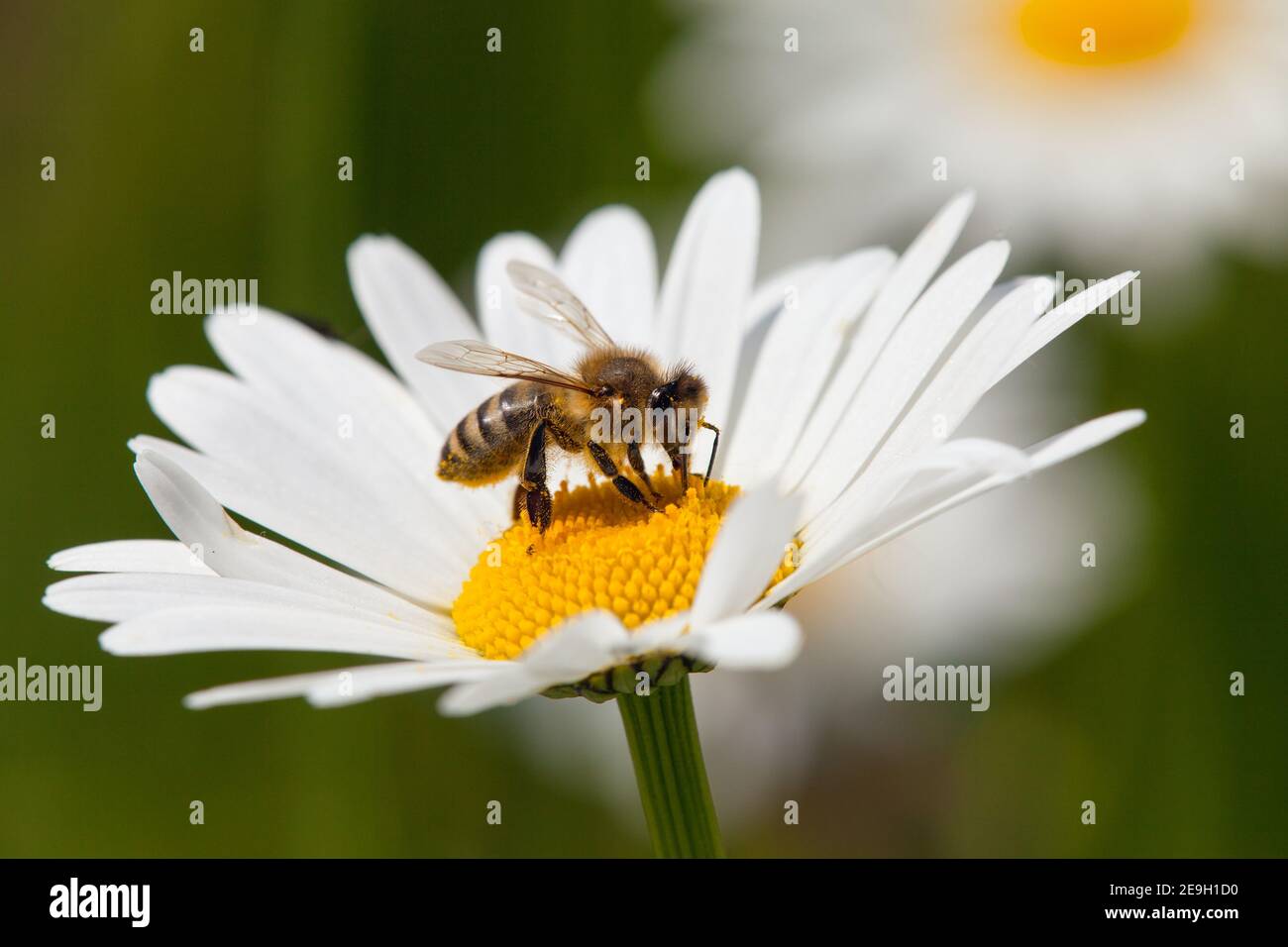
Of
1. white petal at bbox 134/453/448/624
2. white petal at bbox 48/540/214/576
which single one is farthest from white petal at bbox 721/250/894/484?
white petal at bbox 48/540/214/576

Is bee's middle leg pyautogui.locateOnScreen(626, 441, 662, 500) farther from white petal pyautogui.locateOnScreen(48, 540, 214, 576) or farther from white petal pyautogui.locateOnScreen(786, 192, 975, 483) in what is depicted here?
white petal pyautogui.locateOnScreen(48, 540, 214, 576)

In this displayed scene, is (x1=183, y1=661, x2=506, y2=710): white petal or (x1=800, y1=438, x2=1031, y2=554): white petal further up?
(x1=800, y1=438, x2=1031, y2=554): white petal

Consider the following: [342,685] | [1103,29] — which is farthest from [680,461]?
[1103,29]

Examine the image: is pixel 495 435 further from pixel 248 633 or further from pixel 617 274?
pixel 248 633

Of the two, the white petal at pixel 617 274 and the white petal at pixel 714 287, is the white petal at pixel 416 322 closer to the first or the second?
the white petal at pixel 617 274

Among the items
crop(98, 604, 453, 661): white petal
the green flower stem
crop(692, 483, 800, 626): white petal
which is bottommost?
the green flower stem

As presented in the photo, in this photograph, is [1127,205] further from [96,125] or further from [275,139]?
[96,125]

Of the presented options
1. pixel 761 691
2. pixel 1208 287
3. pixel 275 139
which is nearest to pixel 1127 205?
pixel 1208 287

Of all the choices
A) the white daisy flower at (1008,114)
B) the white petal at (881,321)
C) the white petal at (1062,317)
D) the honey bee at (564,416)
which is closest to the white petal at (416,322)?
the honey bee at (564,416)
